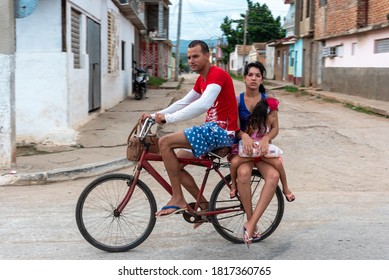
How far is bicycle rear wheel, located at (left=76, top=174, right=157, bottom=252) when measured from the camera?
419 cm

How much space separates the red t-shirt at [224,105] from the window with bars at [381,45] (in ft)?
49.0

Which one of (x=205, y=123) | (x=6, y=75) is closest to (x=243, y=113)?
(x=205, y=123)

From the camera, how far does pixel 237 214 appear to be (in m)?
4.45

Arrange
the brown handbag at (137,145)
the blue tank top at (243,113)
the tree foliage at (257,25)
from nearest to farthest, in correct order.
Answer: the brown handbag at (137,145) → the blue tank top at (243,113) → the tree foliage at (257,25)

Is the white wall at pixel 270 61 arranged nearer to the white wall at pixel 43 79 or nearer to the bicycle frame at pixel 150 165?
the white wall at pixel 43 79

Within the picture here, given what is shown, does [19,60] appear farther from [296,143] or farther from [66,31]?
[296,143]

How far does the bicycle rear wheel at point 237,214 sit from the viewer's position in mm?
4344

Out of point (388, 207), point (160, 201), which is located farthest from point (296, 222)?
point (160, 201)

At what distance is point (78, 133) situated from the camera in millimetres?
10250

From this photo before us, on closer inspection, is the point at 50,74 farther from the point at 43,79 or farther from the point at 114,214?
the point at 114,214

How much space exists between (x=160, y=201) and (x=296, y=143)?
4.75 meters

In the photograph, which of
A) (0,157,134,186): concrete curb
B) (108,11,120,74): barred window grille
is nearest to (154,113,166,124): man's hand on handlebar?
(0,157,134,186): concrete curb

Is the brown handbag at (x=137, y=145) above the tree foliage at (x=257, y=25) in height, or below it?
below

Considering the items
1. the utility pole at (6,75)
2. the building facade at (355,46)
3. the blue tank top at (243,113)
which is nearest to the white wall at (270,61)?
the building facade at (355,46)
